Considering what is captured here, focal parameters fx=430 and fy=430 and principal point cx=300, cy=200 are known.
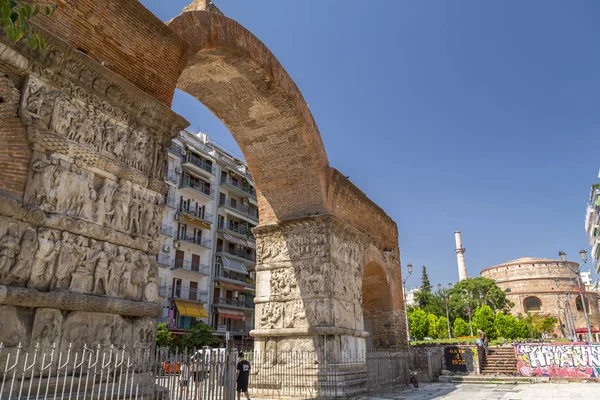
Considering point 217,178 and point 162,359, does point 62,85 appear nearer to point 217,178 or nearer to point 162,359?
point 162,359

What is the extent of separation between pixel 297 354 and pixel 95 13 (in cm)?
645

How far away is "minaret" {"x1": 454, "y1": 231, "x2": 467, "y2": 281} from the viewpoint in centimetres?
5069

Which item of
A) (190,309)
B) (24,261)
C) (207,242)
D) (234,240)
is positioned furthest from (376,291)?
(234,240)

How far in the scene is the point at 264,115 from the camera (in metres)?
9.34

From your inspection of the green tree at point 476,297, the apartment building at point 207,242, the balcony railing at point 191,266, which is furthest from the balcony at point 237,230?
the green tree at point 476,297

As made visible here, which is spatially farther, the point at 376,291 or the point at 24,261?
the point at 376,291

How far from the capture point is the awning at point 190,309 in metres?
21.4

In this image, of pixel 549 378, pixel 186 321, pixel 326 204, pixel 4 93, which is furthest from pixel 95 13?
pixel 186 321

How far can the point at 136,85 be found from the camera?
17.3ft

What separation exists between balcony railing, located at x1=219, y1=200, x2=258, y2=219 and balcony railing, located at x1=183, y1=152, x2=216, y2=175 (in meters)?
2.04

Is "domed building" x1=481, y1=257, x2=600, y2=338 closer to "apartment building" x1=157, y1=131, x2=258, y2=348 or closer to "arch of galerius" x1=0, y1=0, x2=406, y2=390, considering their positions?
"apartment building" x1=157, y1=131, x2=258, y2=348

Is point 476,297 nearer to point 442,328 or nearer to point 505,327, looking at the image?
point 442,328

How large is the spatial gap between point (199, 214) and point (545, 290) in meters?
36.9

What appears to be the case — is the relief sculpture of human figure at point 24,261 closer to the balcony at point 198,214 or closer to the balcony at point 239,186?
the balcony at point 198,214
